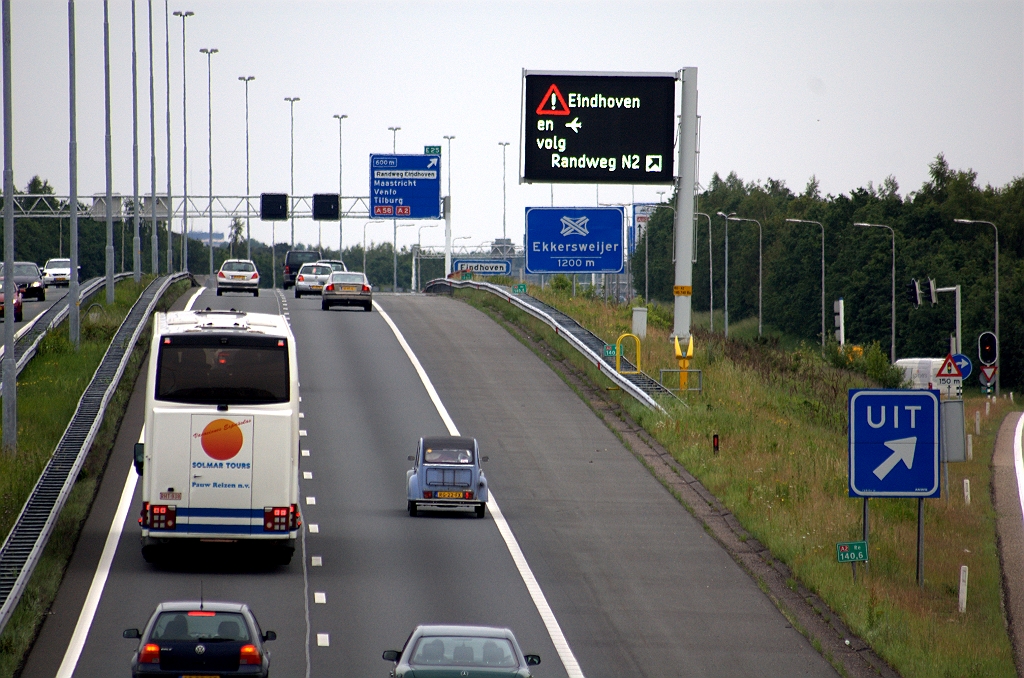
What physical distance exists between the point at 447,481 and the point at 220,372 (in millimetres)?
6121

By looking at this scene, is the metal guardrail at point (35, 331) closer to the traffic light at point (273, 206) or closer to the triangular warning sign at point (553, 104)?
the triangular warning sign at point (553, 104)

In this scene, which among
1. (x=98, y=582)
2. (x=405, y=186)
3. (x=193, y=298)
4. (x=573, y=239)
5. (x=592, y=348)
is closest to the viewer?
(x=98, y=582)

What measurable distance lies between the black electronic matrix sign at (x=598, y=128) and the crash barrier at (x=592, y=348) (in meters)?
4.99

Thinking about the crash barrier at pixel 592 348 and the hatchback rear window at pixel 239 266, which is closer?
the crash barrier at pixel 592 348

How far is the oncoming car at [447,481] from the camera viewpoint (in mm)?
24781

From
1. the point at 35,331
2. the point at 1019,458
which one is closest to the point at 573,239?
the point at 1019,458

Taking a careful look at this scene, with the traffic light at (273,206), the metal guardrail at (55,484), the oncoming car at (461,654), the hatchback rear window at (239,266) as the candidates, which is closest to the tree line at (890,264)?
the traffic light at (273,206)

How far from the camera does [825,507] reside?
24.9m

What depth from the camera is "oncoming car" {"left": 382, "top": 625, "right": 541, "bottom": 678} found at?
1245 centimetres

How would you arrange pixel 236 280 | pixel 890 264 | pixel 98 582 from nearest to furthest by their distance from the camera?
1. pixel 98 582
2. pixel 236 280
3. pixel 890 264

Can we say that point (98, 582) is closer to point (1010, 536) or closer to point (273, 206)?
point (1010, 536)

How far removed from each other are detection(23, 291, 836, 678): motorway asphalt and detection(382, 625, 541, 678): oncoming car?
2776mm

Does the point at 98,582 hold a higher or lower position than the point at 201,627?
lower

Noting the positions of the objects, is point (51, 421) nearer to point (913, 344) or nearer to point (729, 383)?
point (729, 383)
